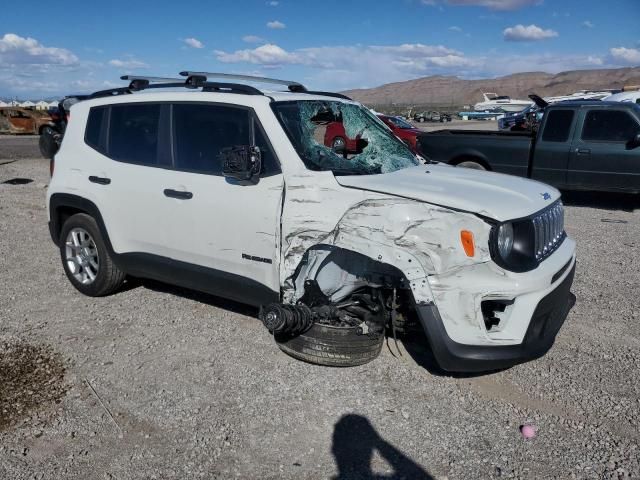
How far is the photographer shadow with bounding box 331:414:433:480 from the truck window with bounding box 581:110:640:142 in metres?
8.18

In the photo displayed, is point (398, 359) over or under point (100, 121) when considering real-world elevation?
under

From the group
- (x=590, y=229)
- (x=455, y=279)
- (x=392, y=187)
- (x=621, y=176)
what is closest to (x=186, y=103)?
(x=392, y=187)

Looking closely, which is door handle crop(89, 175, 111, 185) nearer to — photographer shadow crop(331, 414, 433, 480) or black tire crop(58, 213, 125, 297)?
black tire crop(58, 213, 125, 297)

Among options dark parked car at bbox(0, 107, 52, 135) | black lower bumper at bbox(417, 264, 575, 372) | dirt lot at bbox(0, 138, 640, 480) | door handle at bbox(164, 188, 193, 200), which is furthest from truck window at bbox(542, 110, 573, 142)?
dark parked car at bbox(0, 107, 52, 135)

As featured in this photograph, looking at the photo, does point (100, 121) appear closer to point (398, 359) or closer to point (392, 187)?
point (392, 187)

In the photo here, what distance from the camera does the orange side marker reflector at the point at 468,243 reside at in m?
3.28

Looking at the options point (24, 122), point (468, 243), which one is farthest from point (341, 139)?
point (24, 122)

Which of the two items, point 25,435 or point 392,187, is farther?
point 392,187

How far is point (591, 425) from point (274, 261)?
2.17 meters

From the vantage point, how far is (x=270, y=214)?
3844 mm

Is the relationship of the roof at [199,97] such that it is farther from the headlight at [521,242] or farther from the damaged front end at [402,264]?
the headlight at [521,242]

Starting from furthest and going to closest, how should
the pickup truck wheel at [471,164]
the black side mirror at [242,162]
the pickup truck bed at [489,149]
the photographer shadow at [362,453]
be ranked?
the pickup truck wheel at [471,164], the pickup truck bed at [489,149], the black side mirror at [242,162], the photographer shadow at [362,453]

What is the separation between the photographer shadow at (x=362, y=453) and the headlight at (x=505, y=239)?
4.14 feet

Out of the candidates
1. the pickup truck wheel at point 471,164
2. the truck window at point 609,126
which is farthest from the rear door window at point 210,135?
the truck window at point 609,126
